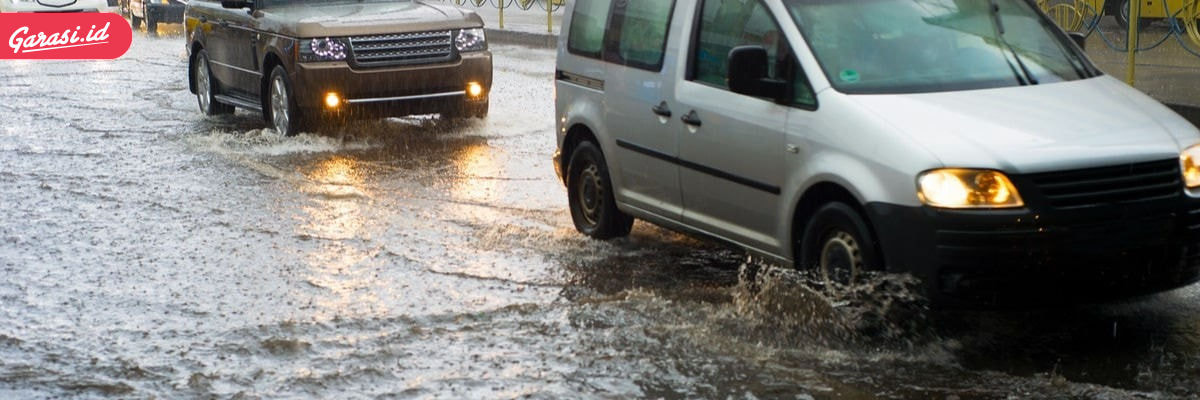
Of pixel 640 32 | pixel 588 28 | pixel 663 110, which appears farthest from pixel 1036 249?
pixel 588 28

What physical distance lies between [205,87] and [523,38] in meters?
12.4

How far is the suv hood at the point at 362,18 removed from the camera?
45.4ft

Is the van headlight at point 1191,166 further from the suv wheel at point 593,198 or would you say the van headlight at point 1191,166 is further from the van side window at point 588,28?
the van side window at point 588,28

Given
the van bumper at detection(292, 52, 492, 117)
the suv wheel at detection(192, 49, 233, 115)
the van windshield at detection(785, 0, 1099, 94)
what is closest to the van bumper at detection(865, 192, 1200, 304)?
the van windshield at detection(785, 0, 1099, 94)

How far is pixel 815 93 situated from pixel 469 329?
170cm

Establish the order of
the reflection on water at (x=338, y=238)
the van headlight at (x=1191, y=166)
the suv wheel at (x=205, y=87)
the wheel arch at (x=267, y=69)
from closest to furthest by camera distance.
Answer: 1. the van headlight at (x=1191, y=166)
2. the reflection on water at (x=338, y=238)
3. the wheel arch at (x=267, y=69)
4. the suv wheel at (x=205, y=87)

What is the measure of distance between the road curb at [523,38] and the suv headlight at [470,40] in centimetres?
1225

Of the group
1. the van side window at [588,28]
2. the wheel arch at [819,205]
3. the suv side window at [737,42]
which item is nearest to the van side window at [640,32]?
the van side window at [588,28]

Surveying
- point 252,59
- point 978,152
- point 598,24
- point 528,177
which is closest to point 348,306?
point 598,24

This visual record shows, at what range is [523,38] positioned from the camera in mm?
28438

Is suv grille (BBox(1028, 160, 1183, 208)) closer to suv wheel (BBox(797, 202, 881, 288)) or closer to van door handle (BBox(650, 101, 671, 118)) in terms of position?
suv wheel (BBox(797, 202, 881, 288))

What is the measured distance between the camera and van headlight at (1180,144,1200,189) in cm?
658

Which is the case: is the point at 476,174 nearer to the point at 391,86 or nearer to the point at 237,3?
the point at 391,86

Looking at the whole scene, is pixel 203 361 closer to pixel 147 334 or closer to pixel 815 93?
pixel 147 334
